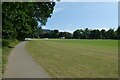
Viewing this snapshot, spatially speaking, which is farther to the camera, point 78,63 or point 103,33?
point 103,33

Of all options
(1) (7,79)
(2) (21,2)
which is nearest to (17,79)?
(1) (7,79)

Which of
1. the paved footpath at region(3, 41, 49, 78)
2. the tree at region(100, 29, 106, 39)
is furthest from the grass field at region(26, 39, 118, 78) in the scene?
the tree at region(100, 29, 106, 39)

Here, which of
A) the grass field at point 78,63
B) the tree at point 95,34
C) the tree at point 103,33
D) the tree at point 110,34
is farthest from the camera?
the tree at point 95,34

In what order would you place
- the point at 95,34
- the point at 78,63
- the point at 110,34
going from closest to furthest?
the point at 78,63
the point at 110,34
the point at 95,34

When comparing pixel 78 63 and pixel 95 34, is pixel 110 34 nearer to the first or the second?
pixel 95 34

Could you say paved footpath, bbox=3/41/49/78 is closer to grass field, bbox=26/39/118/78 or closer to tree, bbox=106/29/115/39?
grass field, bbox=26/39/118/78

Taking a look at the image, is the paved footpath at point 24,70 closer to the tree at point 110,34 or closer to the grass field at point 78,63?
the grass field at point 78,63

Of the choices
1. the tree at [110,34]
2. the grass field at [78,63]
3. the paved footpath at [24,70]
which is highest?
the tree at [110,34]

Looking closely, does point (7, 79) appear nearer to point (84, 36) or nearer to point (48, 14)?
point (48, 14)

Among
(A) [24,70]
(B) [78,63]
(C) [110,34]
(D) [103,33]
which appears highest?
(D) [103,33]

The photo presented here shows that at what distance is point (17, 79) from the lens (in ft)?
34.1

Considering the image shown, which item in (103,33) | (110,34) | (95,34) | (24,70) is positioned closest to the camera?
(24,70)

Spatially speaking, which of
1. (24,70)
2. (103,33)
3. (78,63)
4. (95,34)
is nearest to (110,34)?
(103,33)

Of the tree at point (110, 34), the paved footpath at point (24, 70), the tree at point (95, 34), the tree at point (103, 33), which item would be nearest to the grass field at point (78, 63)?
the paved footpath at point (24, 70)
